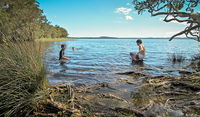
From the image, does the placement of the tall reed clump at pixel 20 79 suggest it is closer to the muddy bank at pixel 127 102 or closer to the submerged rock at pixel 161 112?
the muddy bank at pixel 127 102

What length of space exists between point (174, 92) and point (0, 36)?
5334mm

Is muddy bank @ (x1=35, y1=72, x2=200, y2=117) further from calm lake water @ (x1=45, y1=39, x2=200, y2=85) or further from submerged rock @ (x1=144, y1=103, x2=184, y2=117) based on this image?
calm lake water @ (x1=45, y1=39, x2=200, y2=85)

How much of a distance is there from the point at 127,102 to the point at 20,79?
9.05 feet

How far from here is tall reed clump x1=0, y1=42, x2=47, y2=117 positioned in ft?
9.00

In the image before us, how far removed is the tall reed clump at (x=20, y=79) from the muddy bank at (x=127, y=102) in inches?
13.4

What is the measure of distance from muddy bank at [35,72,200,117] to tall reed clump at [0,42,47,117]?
341 millimetres

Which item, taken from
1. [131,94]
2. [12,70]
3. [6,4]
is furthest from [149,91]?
[6,4]

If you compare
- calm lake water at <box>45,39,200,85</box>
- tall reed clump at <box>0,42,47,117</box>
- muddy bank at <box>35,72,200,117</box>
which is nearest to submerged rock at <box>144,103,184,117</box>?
muddy bank at <box>35,72,200,117</box>

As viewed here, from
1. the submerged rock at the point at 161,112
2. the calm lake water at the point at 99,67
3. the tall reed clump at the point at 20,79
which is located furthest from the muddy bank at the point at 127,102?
the calm lake water at the point at 99,67

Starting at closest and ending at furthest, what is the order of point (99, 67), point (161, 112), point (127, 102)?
point (161, 112)
point (127, 102)
point (99, 67)

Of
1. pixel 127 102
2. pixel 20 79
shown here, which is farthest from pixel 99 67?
pixel 20 79

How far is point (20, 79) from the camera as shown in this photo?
9.60 ft

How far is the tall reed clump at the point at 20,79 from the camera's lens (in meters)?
2.74

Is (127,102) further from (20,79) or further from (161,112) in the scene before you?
(20,79)
